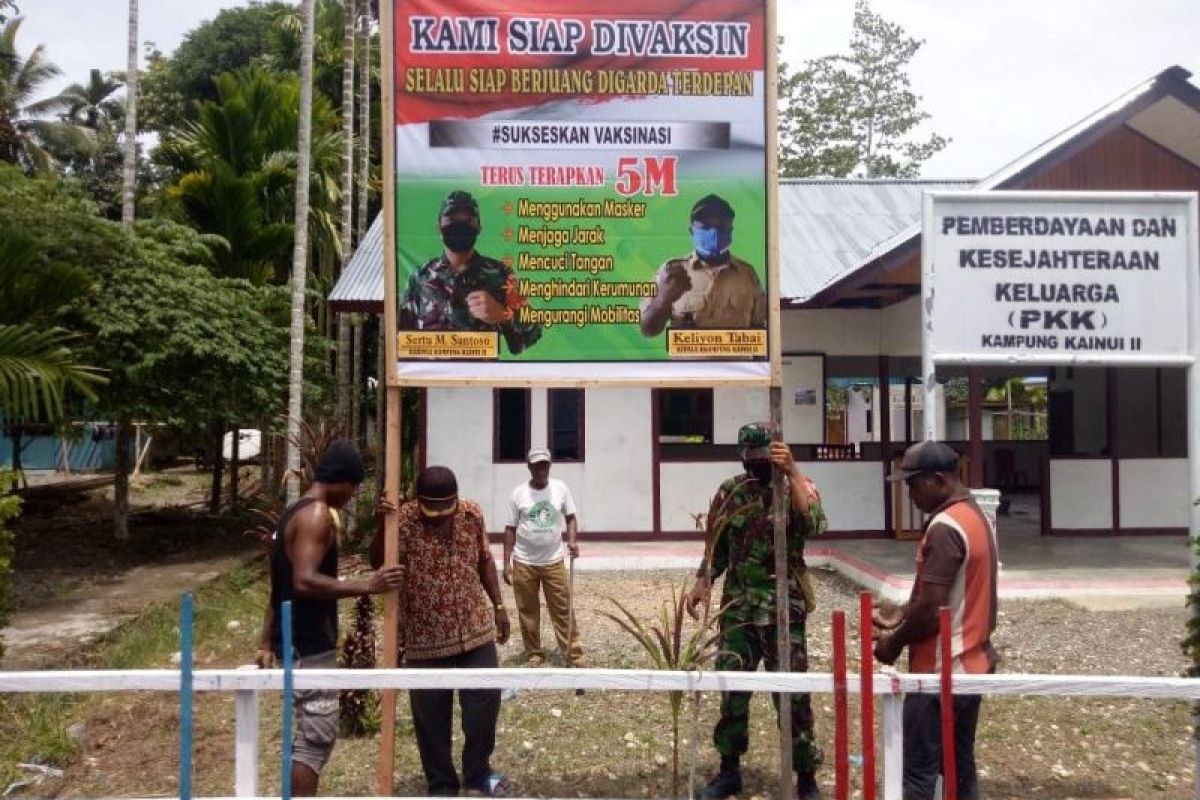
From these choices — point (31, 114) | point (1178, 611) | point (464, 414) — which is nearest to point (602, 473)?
point (464, 414)

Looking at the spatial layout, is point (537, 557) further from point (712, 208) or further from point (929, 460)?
point (929, 460)

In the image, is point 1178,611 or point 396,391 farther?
point 1178,611

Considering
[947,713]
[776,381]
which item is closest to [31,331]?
[776,381]

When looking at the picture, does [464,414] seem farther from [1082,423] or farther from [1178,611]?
[1082,423]

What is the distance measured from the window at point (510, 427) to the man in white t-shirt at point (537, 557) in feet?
17.5

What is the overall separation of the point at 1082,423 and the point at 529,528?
1101 centimetres

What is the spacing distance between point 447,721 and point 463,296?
1889 millimetres

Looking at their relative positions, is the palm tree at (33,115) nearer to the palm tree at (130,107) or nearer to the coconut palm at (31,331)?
the palm tree at (130,107)

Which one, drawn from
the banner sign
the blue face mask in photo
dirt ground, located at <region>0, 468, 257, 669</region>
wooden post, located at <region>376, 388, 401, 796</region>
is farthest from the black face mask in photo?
dirt ground, located at <region>0, 468, 257, 669</region>

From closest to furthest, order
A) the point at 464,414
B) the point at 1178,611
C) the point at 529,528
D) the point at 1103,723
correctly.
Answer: the point at 1103,723 → the point at 529,528 → the point at 1178,611 → the point at 464,414

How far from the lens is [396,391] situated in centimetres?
420

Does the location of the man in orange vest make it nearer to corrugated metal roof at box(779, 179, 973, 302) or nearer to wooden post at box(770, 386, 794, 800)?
wooden post at box(770, 386, 794, 800)

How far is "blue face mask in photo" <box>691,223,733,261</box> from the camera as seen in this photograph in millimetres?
4227

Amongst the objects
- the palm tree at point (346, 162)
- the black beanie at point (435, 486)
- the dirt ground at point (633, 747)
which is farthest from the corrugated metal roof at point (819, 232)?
the black beanie at point (435, 486)
